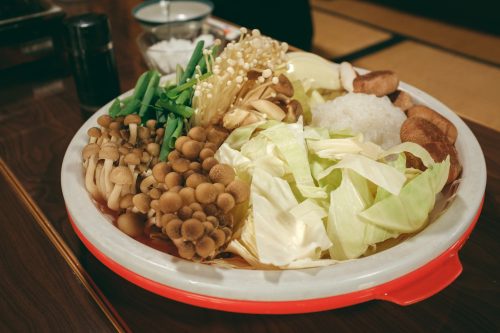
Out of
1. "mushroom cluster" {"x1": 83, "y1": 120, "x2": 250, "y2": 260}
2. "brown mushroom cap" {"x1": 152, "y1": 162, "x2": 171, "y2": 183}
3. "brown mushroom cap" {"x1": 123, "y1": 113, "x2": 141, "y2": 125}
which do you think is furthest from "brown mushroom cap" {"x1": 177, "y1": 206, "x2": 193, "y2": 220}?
"brown mushroom cap" {"x1": 123, "y1": 113, "x2": 141, "y2": 125}

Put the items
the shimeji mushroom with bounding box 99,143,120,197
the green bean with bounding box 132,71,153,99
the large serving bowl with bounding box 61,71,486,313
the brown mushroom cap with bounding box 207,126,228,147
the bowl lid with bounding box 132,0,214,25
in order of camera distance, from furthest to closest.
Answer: the bowl lid with bounding box 132,0,214,25, the green bean with bounding box 132,71,153,99, the brown mushroom cap with bounding box 207,126,228,147, the shimeji mushroom with bounding box 99,143,120,197, the large serving bowl with bounding box 61,71,486,313

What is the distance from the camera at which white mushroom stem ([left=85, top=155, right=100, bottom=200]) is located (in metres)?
0.89

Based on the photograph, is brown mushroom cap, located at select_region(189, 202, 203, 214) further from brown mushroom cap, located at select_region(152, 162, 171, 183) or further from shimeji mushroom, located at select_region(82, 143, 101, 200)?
shimeji mushroom, located at select_region(82, 143, 101, 200)

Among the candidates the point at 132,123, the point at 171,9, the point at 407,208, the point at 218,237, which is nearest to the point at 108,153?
the point at 132,123

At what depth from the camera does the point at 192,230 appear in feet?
2.25

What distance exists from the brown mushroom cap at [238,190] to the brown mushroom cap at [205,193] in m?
0.04

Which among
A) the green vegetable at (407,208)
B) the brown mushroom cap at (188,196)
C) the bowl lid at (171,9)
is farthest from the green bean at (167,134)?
the bowl lid at (171,9)

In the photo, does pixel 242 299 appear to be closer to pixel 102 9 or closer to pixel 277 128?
pixel 277 128

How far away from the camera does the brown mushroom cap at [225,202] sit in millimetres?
752

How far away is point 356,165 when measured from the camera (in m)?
0.84

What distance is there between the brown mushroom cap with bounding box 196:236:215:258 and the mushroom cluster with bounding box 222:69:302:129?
415 millimetres

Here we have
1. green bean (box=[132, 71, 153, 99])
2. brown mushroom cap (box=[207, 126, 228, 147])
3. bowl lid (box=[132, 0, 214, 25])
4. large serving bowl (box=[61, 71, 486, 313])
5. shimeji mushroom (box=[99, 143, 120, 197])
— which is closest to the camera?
large serving bowl (box=[61, 71, 486, 313])

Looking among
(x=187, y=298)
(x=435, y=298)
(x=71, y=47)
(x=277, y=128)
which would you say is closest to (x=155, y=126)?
(x=277, y=128)

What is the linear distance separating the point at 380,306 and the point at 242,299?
0.88 ft
